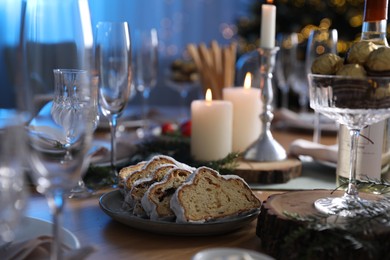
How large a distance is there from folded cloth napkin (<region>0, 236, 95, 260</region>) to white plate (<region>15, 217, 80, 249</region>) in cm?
2

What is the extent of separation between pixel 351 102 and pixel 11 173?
47 cm

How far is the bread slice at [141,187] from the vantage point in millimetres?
894

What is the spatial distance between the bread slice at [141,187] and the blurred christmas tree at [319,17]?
3.34 meters

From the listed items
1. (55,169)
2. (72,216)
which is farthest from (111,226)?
(55,169)

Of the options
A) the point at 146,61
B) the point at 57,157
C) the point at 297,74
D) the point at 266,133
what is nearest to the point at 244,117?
the point at 266,133

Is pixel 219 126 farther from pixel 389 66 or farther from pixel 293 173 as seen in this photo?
pixel 389 66

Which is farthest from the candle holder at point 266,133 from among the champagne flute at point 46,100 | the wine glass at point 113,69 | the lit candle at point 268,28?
the champagne flute at point 46,100

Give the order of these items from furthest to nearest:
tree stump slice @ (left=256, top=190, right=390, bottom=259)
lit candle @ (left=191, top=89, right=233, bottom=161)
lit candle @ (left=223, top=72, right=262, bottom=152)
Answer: lit candle @ (left=223, top=72, right=262, bottom=152) → lit candle @ (left=191, top=89, right=233, bottom=161) → tree stump slice @ (left=256, top=190, right=390, bottom=259)

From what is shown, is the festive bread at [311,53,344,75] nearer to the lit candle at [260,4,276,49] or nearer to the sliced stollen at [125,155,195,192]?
the sliced stollen at [125,155,195,192]

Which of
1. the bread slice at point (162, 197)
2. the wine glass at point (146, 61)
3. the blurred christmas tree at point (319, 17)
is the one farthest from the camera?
the blurred christmas tree at point (319, 17)

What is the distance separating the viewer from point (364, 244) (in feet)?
2.31

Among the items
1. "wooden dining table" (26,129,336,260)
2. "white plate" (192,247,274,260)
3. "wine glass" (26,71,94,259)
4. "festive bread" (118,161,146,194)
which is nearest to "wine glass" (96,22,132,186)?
"festive bread" (118,161,146,194)

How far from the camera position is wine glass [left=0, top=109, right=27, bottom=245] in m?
0.63

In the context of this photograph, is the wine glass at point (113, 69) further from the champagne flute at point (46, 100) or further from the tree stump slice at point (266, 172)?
the champagne flute at point (46, 100)
